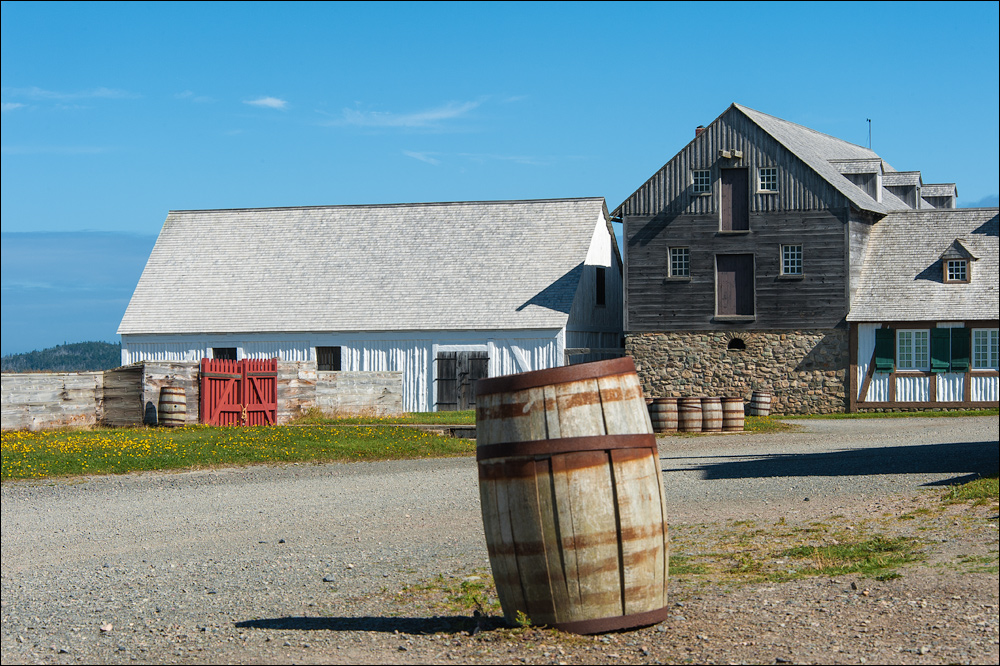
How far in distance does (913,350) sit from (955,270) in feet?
9.46

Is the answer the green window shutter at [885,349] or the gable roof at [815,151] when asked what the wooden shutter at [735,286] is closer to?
the gable roof at [815,151]

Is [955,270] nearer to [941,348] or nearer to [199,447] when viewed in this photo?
[941,348]

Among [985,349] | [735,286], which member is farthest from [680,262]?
[985,349]

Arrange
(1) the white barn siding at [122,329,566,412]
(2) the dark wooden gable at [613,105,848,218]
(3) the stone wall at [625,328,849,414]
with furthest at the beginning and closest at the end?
(1) the white barn siding at [122,329,566,412] → (2) the dark wooden gable at [613,105,848,218] → (3) the stone wall at [625,328,849,414]

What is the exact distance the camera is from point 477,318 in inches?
1465

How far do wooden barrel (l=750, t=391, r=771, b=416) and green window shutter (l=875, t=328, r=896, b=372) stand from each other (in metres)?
3.53

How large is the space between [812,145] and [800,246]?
667 centimetres

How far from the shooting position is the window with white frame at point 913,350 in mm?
33375

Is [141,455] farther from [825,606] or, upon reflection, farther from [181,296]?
[181,296]

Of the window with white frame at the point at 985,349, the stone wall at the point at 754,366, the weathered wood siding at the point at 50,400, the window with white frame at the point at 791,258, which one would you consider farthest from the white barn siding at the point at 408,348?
the window with white frame at the point at 985,349

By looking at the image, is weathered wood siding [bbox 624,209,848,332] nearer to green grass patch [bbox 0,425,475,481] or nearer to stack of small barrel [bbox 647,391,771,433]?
stack of small barrel [bbox 647,391,771,433]

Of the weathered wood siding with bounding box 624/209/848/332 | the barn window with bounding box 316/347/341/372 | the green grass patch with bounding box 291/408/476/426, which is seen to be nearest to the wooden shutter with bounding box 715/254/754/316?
the weathered wood siding with bounding box 624/209/848/332

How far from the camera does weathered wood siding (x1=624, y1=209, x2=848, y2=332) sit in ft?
113

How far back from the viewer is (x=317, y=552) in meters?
10.3
